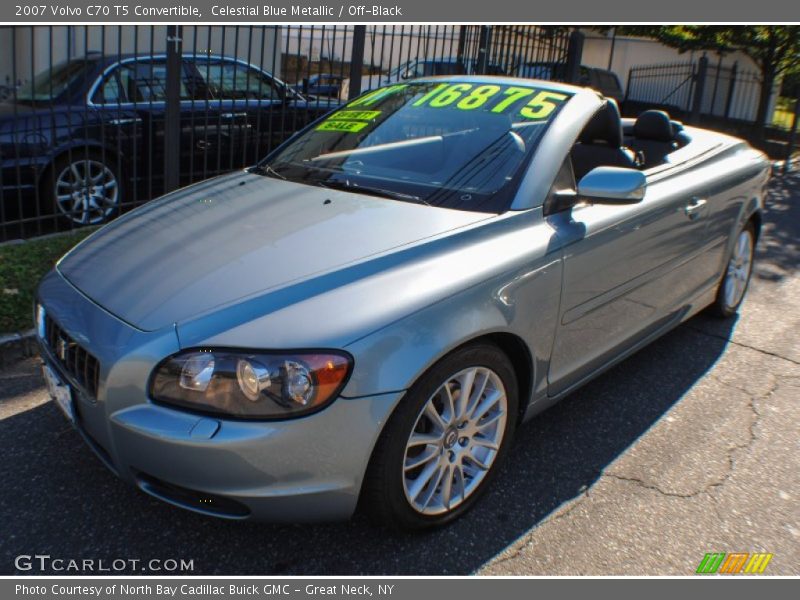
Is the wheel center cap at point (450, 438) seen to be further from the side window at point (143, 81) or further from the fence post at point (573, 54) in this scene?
the fence post at point (573, 54)

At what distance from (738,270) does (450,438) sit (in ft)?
10.5

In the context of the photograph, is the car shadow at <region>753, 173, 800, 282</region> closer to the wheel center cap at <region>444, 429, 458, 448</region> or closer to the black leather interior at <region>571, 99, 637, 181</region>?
the black leather interior at <region>571, 99, 637, 181</region>

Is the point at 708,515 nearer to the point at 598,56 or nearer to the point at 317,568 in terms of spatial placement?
the point at 317,568

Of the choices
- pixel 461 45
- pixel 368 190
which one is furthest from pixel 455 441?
pixel 461 45

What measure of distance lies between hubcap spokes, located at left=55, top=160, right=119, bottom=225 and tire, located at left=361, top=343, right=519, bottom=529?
455cm

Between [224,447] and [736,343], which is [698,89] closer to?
[736,343]

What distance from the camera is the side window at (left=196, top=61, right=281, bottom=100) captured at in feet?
21.8

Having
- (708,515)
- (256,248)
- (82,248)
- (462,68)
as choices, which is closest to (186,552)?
(256,248)

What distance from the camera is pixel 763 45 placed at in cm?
1335

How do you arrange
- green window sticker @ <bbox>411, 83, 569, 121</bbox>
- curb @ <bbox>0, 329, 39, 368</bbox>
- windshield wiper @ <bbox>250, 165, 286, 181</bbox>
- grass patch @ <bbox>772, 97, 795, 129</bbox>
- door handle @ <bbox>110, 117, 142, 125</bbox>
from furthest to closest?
grass patch @ <bbox>772, 97, 795, 129</bbox> < door handle @ <bbox>110, 117, 142, 125</bbox> < curb @ <bbox>0, 329, 39, 368</bbox> < windshield wiper @ <bbox>250, 165, 286, 181</bbox> < green window sticker @ <bbox>411, 83, 569, 121</bbox>

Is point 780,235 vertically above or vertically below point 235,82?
below

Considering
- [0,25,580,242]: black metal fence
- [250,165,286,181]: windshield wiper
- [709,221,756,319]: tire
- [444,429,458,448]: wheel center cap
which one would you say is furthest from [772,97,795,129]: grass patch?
[444,429,458,448]: wheel center cap

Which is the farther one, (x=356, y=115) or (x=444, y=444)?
(x=356, y=115)
